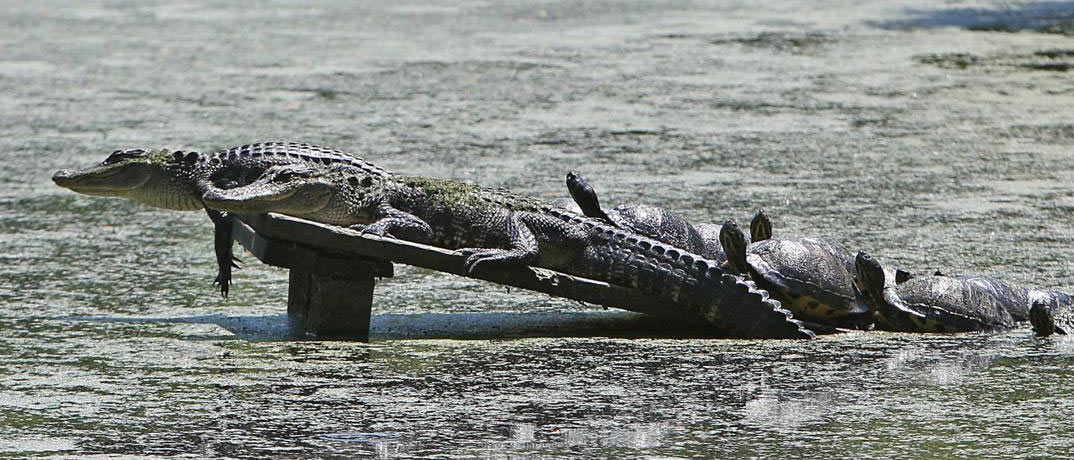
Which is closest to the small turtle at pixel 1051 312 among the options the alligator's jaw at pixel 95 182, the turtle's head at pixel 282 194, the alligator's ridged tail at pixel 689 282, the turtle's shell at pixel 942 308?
the turtle's shell at pixel 942 308

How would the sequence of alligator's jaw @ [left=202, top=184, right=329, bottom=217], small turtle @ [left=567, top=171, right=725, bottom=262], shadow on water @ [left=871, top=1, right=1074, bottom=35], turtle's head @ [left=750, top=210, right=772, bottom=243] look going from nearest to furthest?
alligator's jaw @ [left=202, top=184, right=329, bottom=217]
small turtle @ [left=567, top=171, right=725, bottom=262]
turtle's head @ [left=750, top=210, right=772, bottom=243]
shadow on water @ [left=871, top=1, right=1074, bottom=35]

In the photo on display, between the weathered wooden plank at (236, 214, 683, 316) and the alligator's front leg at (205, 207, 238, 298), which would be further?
the alligator's front leg at (205, 207, 238, 298)

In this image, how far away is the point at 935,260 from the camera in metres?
6.66

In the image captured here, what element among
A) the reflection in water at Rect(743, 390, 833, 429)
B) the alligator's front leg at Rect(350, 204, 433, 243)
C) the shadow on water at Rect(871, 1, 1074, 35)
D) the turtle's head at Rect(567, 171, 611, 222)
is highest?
the shadow on water at Rect(871, 1, 1074, 35)

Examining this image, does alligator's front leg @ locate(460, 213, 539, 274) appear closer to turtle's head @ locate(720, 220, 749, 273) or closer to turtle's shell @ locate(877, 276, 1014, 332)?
turtle's head @ locate(720, 220, 749, 273)

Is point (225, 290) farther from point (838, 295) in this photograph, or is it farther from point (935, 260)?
point (935, 260)

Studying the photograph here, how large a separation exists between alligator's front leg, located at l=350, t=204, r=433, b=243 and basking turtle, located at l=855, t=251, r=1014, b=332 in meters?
1.43

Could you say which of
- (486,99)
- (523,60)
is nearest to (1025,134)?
(486,99)

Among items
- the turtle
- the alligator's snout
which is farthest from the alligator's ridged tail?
the alligator's snout

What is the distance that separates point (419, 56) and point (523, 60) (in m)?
0.87

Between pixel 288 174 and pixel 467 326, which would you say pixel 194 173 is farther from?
pixel 467 326

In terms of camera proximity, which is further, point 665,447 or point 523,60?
point 523,60

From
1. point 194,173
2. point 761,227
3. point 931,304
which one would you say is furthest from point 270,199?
point 931,304

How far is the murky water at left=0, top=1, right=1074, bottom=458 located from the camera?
4.34 metres
